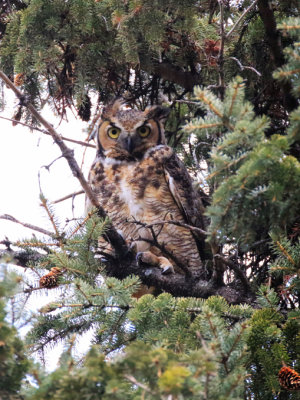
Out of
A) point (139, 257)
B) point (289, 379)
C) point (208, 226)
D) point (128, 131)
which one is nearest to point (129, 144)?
point (128, 131)

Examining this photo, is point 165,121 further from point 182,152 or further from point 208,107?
point 208,107

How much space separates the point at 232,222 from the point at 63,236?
2.63 ft

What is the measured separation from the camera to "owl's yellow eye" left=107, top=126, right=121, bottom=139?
9.55ft

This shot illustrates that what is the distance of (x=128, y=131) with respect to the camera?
2877mm

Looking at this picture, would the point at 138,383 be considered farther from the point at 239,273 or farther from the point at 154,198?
the point at 154,198

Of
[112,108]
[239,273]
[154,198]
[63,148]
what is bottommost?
[239,273]

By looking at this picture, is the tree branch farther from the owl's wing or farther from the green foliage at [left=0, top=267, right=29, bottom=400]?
the green foliage at [left=0, top=267, right=29, bottom=400]

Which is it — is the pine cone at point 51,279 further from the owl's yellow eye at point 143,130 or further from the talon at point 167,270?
the owl's yellow eye at point 143,130

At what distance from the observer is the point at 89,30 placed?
271 cm

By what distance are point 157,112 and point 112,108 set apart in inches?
9.0

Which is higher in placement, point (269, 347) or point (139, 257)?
point (139, 257)

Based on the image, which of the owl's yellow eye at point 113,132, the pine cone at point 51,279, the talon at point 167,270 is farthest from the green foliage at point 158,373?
the owl's yellow eye at point 113,132

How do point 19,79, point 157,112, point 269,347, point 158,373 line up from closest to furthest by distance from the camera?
point 158,373
point 269,347
point 19,79
point 157,112

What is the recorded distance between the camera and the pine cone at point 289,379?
1568 mm
